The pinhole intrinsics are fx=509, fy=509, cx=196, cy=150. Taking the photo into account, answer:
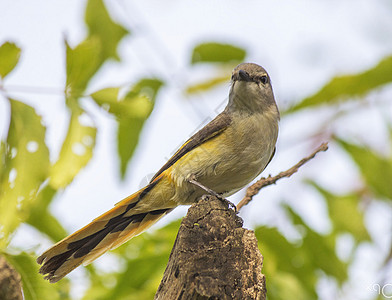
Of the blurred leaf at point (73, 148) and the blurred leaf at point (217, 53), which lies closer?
the blurred leaf at point (73, 148)

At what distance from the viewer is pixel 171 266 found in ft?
10.1

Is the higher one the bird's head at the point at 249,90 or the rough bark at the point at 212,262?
the rough bark at the point at 212,262

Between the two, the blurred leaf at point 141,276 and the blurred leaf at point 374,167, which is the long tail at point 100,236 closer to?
the blurred leaf at point 141,276

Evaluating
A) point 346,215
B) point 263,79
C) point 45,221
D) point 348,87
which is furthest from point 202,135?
point 346,215

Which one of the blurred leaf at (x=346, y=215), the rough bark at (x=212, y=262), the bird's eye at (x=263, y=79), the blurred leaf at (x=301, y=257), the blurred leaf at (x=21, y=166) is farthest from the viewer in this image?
the bird's eye at (x=263, y=79)

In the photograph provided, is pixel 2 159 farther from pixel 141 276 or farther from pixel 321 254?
pixel 321 254

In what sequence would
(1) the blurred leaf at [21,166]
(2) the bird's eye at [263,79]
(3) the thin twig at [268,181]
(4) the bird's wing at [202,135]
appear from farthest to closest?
(2) the bird's eye at [263,79] < (4) the bird's wing at [202,135] < (3) the thin twig at [268,181] < (1) the blurred leaf at [21,166]

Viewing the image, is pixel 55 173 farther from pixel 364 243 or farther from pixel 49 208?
pixel 364 243

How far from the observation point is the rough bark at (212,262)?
114 inches

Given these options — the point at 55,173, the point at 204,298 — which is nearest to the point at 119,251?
the point at 55,173

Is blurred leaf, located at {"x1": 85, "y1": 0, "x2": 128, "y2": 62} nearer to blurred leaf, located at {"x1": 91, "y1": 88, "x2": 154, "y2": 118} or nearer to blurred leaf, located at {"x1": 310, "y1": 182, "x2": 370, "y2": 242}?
blurred leaf, located at {"x1": 91, "y1": 88, "x2": 154, "y2": 118}

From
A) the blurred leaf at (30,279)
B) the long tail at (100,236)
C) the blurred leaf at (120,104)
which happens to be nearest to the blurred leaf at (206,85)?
the long tail at (100,236)

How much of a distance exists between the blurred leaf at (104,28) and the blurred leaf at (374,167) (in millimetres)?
2601

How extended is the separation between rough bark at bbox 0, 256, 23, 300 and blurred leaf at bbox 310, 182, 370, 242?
3.34 m
